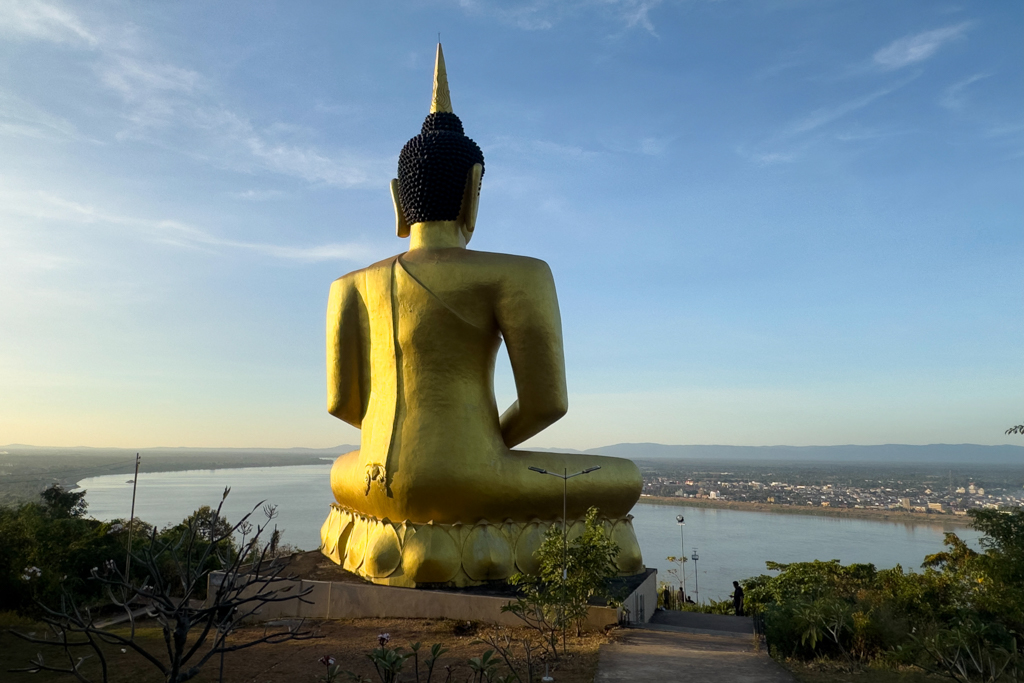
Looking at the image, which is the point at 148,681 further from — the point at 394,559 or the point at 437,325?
the point at 437,325

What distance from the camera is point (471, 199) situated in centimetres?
1128

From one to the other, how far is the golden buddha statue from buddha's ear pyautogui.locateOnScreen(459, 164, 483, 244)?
264mm

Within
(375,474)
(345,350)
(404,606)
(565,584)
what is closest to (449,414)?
(375,474)

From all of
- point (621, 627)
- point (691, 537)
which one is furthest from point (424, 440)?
point (691, 537)

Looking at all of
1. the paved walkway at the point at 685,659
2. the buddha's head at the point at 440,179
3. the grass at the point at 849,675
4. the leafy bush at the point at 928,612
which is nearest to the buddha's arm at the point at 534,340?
the buddha's head at the point at 440,179

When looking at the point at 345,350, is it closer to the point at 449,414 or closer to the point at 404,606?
the point at 449,414

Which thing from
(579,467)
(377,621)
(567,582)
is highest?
(579,467)

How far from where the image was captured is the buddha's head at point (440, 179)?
436 inches

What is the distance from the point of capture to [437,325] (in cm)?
1004

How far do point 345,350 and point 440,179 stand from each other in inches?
131

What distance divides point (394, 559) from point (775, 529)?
47.1 meters

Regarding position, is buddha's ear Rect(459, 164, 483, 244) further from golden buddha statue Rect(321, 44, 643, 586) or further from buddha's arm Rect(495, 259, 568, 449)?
buddha's arm Rect(495, 259, 568, 449)

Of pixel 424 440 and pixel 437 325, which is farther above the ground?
pixel 437 325

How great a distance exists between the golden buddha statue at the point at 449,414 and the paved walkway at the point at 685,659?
2279mm
